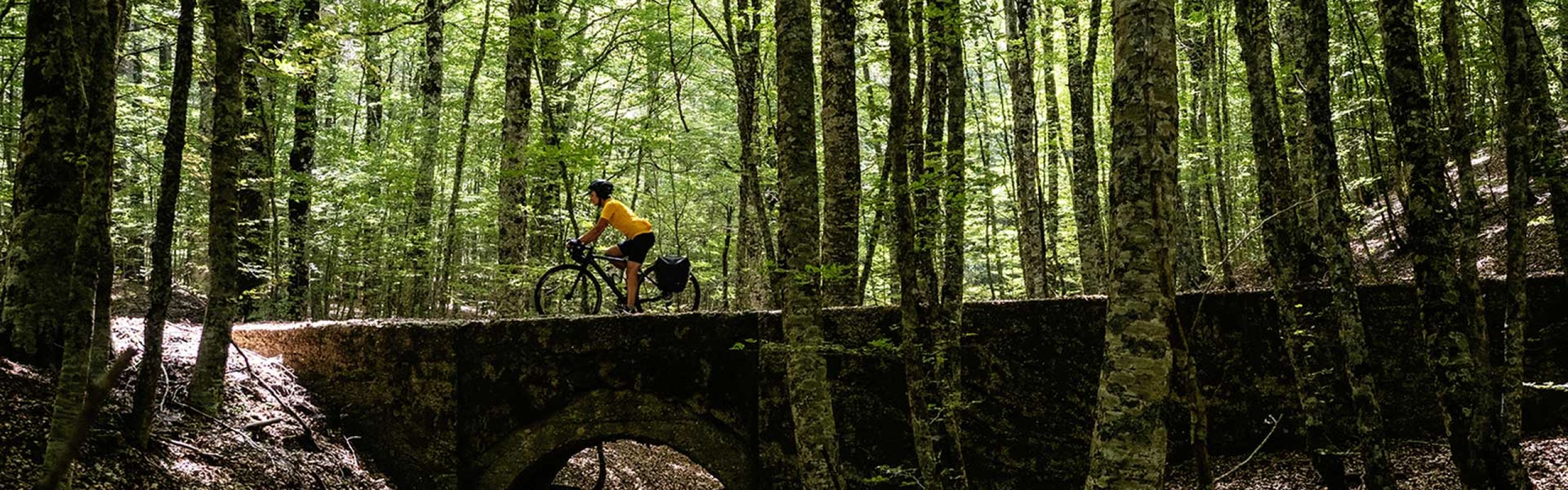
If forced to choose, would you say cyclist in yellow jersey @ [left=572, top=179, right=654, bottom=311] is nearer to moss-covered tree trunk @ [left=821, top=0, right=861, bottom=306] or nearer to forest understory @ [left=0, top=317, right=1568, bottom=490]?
forest understory @ [left=0, top=317, right=1568, bottom=490]

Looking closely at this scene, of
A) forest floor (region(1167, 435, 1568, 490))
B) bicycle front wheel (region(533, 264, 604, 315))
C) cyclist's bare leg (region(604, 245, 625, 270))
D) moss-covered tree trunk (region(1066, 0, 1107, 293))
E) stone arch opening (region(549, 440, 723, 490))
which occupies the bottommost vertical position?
stone arch opening (region(549, 440, 723, 490))

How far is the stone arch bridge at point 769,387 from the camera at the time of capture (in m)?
8.43

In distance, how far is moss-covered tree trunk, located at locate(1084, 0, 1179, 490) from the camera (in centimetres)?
343

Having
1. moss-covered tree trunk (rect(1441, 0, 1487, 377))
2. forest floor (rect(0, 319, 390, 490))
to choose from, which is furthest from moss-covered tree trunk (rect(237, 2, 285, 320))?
moss-covered tree trunk (rect(1441, 0, 1487, 377))

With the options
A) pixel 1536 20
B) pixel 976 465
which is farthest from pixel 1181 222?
pixel 976 465

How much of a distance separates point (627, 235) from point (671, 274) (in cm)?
72

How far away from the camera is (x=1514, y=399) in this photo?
5074mm

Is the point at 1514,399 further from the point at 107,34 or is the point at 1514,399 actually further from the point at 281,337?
the point at 281,337

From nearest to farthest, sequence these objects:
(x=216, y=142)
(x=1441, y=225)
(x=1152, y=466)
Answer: (x=1152, y=466) → (x=1441, y=225) → (x=216, y=142)

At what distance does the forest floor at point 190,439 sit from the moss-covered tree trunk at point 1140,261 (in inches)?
234

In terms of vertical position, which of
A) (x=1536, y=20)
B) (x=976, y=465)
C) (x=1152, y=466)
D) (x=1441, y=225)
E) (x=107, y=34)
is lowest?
(x=976, y=465)

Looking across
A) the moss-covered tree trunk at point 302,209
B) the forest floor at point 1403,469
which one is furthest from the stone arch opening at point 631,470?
the forest floor at point 1403,469

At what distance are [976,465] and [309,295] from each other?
427 inches

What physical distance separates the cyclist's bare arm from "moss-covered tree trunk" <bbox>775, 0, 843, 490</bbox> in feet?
14.6
